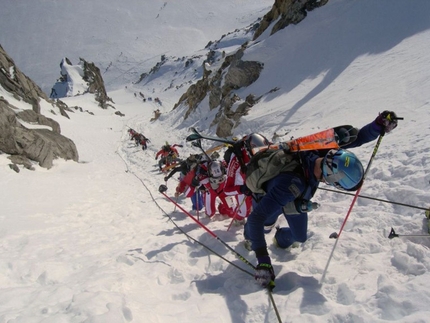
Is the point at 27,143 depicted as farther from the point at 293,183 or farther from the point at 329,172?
the point at 329,172

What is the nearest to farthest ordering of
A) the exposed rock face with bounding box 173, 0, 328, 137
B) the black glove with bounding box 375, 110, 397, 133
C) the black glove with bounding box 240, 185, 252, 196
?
1. the black glove with bounding box 375, 110, 397, 133
2. the black glove with bounding box 240, 185, 252, 196
3. the exposed rock face with bounding box 173, 0, 328, 137

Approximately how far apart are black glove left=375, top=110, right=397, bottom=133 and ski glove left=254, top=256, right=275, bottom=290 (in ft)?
8.61

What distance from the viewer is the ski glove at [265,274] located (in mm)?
3383

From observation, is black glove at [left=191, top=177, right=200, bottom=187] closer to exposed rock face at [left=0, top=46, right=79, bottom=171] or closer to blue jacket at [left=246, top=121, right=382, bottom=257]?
blue jacket at [left=246, top=121, right=382, bottom=257]

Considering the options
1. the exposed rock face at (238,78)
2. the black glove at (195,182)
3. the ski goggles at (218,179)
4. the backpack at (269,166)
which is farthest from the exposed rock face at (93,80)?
the backpack at (269,166)

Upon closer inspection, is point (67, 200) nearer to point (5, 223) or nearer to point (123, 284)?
point (5, 223)

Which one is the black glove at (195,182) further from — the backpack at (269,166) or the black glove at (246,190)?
the backpack at (269,166)

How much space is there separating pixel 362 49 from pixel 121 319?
1823 centimetres

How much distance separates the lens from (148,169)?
16.0 meters

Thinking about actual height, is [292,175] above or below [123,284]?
above

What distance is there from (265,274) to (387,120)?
2.81 metres

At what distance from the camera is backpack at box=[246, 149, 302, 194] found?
12.0 feet

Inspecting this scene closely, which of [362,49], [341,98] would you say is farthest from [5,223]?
[362,49]

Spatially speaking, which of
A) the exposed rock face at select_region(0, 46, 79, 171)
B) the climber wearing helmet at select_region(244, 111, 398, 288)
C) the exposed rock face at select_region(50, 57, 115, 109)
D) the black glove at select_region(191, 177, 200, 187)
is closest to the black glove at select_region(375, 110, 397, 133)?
the climber wearing helmet at select_region(244, 111, 398, 288)
